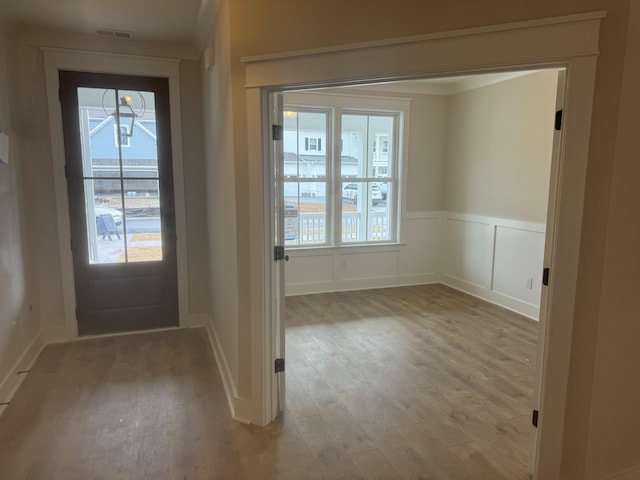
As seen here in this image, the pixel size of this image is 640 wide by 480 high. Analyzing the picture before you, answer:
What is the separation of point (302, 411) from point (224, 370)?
0.71 m

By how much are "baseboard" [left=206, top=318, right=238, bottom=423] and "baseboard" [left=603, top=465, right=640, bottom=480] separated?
79.0 inches

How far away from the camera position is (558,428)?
6.24ft

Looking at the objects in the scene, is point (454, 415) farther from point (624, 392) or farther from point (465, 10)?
point (465, 10)

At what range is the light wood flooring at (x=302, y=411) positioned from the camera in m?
2.12

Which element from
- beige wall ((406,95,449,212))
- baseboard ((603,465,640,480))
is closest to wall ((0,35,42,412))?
baseboard ((603,465,640,480))

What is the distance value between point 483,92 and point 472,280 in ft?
7.51

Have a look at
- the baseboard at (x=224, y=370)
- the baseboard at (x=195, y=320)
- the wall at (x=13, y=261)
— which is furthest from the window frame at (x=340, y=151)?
the wall at (x=13, y=261)

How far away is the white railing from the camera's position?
17.3 ft

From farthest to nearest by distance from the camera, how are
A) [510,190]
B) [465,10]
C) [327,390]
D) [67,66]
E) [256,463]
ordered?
[510,190]
[67,66]
[327,390]
[256,463]
[465,10]

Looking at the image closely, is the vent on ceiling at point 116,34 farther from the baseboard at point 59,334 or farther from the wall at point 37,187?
the baseboard at point 59,334

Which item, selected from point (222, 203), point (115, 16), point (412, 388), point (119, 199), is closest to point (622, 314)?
point (412, 388)

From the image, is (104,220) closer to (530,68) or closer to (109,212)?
(109,212)

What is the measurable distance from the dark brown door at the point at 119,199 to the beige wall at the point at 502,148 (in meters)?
3.55

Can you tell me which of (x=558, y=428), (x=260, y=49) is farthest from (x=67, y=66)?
(x=558, y=428)
